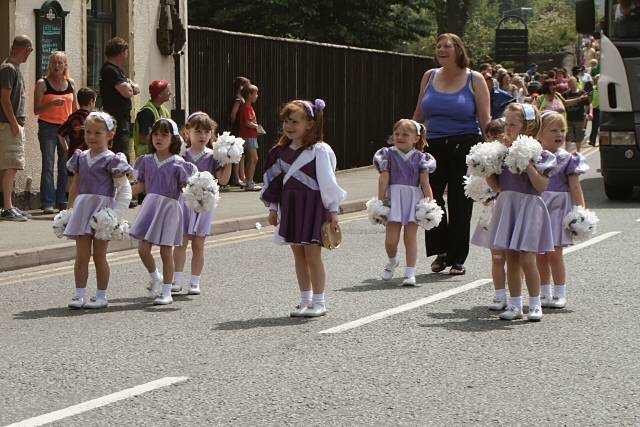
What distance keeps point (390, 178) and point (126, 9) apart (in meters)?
8.84

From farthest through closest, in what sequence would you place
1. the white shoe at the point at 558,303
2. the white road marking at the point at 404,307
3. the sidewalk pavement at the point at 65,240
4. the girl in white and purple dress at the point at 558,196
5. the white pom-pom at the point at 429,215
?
the sidewalk pavement at the point at 65,240, the white pom-pom at the point at 429,215, the white shoe at the point at 558,303, the girl in white and purple dress at the point at 558,196, the white road marking at the point at 404,307

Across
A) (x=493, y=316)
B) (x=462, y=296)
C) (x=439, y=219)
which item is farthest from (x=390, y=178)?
(x=493, y=316)

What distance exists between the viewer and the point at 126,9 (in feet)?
64.8

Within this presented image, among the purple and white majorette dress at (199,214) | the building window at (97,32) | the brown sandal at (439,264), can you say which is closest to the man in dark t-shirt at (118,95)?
the building window at (97,32)

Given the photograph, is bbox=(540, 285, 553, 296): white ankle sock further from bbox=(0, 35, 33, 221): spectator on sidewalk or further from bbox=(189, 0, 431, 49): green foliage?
bbox=(189, 0, 431, 49): green foliage

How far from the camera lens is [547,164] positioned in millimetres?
9383

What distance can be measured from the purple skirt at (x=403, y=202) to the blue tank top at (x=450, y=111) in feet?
1.84

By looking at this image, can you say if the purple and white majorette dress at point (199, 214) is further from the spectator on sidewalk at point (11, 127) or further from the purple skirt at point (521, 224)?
the spectator on sidewalk at point (11, 127)

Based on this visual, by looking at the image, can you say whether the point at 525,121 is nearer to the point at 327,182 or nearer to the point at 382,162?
the point at 327,182

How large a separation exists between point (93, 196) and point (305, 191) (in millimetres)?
1636

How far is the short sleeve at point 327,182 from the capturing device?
31.2 ft

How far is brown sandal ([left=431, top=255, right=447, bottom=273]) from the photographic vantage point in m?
12.2

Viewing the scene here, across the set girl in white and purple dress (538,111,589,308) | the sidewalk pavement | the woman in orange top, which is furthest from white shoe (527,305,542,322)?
the woman in orange top

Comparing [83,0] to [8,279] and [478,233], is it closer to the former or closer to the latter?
[8,279]
